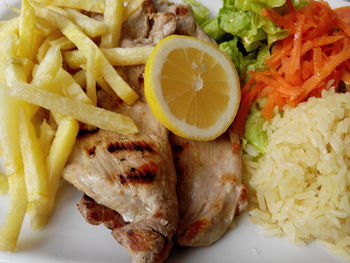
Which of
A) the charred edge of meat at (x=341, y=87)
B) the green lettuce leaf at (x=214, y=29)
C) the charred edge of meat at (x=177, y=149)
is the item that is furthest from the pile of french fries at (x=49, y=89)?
the charred edge of meat at (x=341, y=87)

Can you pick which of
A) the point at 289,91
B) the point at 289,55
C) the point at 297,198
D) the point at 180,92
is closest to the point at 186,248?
the point at 297,198

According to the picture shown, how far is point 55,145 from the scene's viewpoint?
8.34 ft

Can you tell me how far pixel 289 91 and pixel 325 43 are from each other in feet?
1.66

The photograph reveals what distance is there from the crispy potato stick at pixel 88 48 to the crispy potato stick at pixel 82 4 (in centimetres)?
15

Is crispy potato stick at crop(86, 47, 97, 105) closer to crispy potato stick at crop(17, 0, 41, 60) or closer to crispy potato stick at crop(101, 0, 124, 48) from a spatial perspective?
crispy potato stick at crop(101, 0, 124, 48)

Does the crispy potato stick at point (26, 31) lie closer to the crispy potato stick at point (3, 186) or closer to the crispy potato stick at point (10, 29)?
the crispy potato stick at point (10, 29)

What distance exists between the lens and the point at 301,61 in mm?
3209

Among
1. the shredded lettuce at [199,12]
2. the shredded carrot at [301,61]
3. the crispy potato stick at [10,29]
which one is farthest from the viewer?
the shredded lettuce at [199,12]

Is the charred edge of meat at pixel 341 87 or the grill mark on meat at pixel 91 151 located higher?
the charred edge of meat at pixel 341 87

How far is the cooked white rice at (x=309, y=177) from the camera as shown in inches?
101

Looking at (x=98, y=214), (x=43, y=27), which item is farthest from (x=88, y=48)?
(x=98, y=214)

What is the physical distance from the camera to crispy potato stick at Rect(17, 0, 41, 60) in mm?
2805

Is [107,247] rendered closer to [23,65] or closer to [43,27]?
[23,65]

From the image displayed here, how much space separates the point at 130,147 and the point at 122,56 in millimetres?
718
